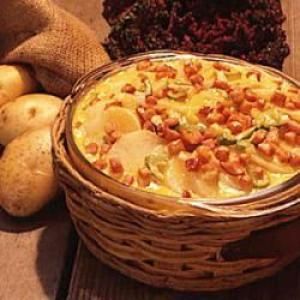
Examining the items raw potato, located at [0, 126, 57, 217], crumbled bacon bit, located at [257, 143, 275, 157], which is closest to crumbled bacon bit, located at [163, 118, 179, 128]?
crumbled bacon bit, located at [257, 143, 275, 157]

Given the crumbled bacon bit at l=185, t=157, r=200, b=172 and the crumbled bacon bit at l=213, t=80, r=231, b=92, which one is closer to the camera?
the crumbled bacon bit at l=185, t=157, r=200, b=172

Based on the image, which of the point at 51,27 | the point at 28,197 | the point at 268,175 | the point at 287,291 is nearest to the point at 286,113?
the point at 268,175

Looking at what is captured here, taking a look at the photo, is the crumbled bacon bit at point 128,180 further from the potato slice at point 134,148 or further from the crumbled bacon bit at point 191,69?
the crumbled bacon bit at point 191,69

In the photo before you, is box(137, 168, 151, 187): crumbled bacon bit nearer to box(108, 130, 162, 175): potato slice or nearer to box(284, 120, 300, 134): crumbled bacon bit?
box(108, 130, 162, 175): potato slice

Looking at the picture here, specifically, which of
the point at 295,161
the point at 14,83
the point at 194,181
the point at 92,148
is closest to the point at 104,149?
the point at 92,148

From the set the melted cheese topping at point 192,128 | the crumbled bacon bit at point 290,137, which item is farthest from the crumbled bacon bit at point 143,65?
the crumbled bacon bit at point 290,137
